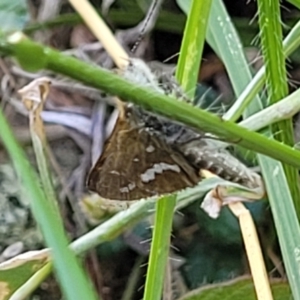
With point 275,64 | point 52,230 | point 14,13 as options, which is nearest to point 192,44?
point 275,64

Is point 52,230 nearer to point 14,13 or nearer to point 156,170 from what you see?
point 156,170

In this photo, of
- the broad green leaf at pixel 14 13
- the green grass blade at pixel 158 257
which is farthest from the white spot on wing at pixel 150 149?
the broad green leaf at pixel 14 13

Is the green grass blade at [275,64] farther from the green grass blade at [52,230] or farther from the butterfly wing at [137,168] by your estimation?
the green grass blade at [52,230]

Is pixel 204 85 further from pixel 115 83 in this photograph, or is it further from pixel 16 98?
pixel 115 83

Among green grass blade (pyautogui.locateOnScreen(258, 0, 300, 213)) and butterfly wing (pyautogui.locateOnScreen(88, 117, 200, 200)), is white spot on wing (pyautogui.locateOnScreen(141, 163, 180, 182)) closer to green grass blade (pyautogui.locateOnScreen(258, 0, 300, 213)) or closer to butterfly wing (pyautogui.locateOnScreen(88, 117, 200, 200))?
butterfly wing (pyautogui.locateOnScreen(88, 117, 200, 200))

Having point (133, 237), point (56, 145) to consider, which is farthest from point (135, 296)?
point (56, 145)

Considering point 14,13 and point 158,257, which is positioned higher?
point 14,13

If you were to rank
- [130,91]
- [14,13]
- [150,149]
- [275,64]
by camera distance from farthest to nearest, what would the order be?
[14,13]
[275,64]
[150,149]
[130,91]
